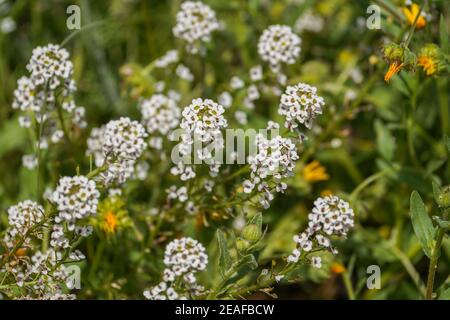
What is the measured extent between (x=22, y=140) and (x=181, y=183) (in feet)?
2.90

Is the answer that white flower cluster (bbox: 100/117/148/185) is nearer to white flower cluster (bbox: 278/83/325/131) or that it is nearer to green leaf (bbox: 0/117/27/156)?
white flower cluster (bbox: 278/83/325/131)

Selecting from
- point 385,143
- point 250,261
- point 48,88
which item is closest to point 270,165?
point 250,261

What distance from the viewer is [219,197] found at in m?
2.31

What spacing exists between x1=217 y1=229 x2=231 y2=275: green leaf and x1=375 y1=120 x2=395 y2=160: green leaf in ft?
3.36

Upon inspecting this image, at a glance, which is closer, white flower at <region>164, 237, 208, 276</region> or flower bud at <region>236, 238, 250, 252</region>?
flower bud at <region>236, 238, 250, 252</region>

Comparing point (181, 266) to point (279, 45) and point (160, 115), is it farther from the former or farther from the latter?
point (279, 45)

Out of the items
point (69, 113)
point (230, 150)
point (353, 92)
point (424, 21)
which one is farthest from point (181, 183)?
point (424, 21)

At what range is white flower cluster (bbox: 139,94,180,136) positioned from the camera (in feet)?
8.16

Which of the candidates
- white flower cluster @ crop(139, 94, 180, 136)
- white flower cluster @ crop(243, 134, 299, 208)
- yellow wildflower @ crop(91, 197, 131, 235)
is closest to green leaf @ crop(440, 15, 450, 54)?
white flower cluster @ crop(243, 134, 299, 208)

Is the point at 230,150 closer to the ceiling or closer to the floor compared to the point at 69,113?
closer to the floor

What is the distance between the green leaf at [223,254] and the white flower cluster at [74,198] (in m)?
0.37

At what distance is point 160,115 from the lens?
8.18 feet

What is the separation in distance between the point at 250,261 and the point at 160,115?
2.53ft
